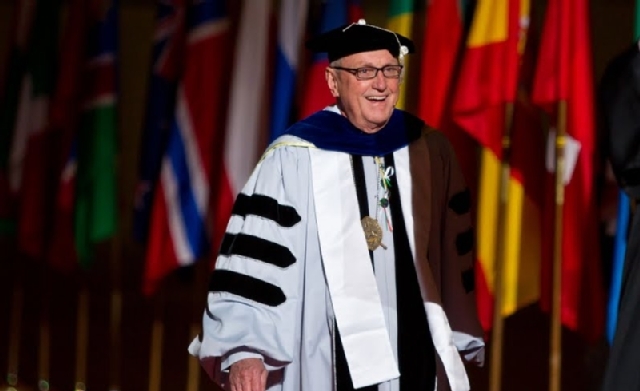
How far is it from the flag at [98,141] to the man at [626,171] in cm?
404

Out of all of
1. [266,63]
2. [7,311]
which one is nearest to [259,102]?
[266,63]

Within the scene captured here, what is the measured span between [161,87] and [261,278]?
306 cm

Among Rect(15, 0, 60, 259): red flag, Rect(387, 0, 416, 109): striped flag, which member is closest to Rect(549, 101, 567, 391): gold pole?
Rect(387, 0, 416, 109): striped flag

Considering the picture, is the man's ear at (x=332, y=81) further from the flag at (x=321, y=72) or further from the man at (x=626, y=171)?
the flag at (x=321, y=72)

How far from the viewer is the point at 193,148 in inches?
248

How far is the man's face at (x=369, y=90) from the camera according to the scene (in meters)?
3.72

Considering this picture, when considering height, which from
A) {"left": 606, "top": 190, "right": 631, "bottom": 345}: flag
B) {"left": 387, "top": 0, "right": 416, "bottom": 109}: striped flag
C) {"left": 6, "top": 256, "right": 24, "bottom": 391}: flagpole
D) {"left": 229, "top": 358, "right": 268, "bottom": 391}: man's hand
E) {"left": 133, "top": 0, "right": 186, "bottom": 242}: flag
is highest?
{"left": 387, "top": 0, "right": 416, "bottom": 109}: striped flag

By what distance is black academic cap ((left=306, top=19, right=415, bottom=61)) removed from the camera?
12.2 feet

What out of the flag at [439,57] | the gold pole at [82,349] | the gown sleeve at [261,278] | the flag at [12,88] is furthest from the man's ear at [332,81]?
the gold pole at [82,349]

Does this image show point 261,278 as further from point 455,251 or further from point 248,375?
point 455,251

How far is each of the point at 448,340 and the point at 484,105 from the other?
1744mm

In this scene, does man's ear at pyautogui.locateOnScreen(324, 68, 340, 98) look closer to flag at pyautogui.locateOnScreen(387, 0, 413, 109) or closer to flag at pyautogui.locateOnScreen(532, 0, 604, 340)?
flag at pyautogui.locateOnScreen(532, 0, 604, 340)

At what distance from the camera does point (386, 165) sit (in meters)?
3.82

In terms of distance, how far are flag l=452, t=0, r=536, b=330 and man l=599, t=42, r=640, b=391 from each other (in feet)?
6.14
